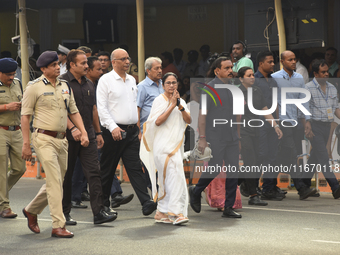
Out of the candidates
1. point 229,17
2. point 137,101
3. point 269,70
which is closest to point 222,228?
point 137,101

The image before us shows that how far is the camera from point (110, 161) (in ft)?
28.2

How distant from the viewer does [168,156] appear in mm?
7934

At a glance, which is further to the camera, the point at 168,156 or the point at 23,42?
the point at 23,42

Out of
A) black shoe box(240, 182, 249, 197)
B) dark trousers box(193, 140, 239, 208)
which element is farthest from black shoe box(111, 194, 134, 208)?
black shoe box(240, 182, 249, 197)

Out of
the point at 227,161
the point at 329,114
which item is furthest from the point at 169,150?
the point at 329,114

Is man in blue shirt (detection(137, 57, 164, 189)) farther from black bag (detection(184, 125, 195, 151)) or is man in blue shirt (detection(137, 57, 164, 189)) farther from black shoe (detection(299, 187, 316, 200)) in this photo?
black shoe (detection(299, 187, 316, 200))

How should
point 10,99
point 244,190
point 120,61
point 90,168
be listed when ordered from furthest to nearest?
point 244,190 → point 120,61 → point 10,99 → point 90,168

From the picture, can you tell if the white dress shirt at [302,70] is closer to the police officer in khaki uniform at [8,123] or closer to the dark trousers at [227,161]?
the dark trousers at [227,161]

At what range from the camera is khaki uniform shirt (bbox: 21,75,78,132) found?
7.04 m

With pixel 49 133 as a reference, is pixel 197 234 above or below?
below

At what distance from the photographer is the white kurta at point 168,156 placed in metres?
7.82

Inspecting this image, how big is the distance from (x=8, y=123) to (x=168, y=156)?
2.33 m

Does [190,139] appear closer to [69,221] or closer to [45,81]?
[69,221]

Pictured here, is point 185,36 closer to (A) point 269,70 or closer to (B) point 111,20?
(B) point 111,20
